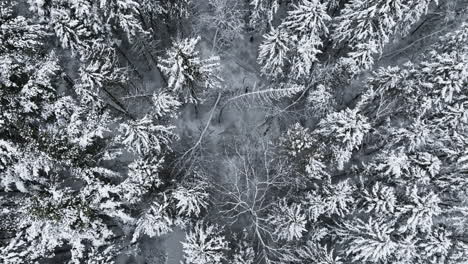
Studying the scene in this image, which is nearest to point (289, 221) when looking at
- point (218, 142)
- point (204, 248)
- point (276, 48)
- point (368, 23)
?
point (204, 248)

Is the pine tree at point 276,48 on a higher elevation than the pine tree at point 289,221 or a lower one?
higher

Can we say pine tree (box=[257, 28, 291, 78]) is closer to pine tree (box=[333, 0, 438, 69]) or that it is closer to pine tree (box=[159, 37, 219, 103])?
pine tree (box=[159, 37, 219, 103])

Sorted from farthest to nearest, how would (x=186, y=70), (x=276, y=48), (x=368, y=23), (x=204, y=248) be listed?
(x=276, y=48) < (x=368, y=23) < (x=204, y=248) < (x=186, y=70)

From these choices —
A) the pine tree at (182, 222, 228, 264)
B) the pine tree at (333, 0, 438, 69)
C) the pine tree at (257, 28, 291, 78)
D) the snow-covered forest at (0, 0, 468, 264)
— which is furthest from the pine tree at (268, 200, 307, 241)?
the pine tree at (333, 0, 438, 69)

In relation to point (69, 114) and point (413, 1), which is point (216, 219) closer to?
point (69, 114)

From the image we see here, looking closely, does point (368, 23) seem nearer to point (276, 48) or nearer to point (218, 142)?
point (276, 48)

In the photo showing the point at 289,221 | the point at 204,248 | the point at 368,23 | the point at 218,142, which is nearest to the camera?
the point at 204,248

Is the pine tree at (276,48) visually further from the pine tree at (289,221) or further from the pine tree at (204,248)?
the pine tree at (204,248)

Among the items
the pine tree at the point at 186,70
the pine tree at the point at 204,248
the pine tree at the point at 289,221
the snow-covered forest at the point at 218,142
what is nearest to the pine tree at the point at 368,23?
the snow-covered forest at the point at 218,142

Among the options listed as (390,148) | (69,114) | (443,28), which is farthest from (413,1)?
(69,114)
